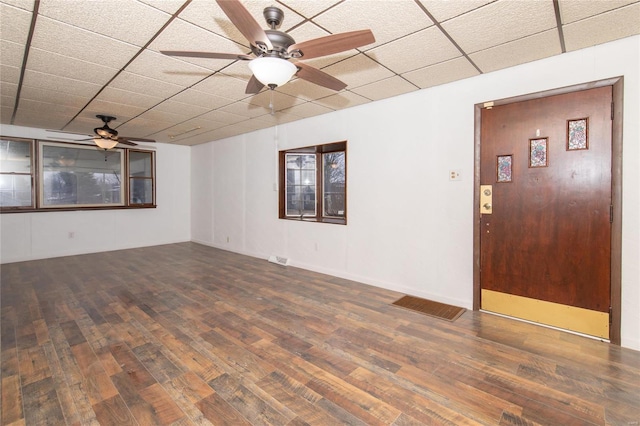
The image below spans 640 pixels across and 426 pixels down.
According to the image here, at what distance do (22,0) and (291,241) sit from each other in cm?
438

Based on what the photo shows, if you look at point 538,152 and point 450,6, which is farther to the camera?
point 538,152

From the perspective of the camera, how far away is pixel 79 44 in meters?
2.60

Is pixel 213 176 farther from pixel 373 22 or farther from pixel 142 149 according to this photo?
pixel 373 22

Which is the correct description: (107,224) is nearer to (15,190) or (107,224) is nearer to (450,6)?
(15,190)

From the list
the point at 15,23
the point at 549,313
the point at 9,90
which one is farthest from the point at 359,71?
the point at 9,90

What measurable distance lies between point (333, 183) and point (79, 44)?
3828mm

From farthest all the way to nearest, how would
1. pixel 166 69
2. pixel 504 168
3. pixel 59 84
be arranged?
pixel 59 84, pixel 504 168, pixel 166 69

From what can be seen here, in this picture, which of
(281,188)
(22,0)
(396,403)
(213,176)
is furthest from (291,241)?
(22,0)

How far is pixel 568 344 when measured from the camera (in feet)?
8.77

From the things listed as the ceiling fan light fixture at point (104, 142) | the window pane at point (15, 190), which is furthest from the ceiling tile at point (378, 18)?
the window pane at point (15, 190)

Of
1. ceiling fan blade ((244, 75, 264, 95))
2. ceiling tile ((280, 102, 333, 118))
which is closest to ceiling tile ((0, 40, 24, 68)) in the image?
ceiling fan blade ((244, 75, 264, 95))

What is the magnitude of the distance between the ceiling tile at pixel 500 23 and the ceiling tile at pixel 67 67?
3440mm

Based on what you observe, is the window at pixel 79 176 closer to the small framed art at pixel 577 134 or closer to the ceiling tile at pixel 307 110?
the ceiling tile at pixel 307 110

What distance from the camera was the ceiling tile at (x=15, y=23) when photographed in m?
2.11
